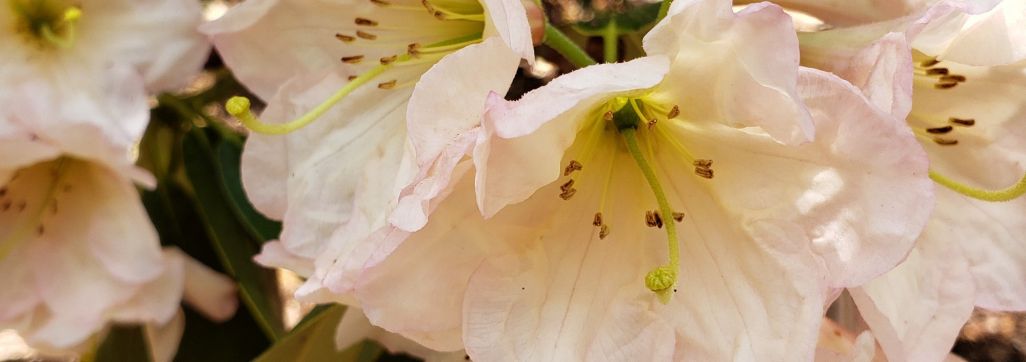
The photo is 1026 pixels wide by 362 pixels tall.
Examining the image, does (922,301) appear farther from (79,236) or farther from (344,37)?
(79,236)

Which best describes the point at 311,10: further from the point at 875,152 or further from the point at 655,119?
the point at 875,152

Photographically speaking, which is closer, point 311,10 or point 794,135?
point 794,135

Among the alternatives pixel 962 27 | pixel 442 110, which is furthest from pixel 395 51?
pixel 962 27

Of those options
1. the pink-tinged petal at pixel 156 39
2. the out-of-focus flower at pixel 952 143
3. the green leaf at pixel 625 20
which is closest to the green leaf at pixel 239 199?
the pink-tinged petal at pixel 156 39

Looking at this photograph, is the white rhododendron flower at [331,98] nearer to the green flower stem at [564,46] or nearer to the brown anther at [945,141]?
the green flower stem at [564,46]

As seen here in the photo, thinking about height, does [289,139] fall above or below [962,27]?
below

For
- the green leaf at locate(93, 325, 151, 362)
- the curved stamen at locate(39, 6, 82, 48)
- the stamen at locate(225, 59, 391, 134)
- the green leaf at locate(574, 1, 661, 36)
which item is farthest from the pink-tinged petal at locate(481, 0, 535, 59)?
the green leaf at locate(93, 325, 151, 362)

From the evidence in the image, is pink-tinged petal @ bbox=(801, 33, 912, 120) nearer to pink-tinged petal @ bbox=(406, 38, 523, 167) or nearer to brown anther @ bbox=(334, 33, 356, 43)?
pink-tinged petal @ bbox=(406, 38, 523, 167)
